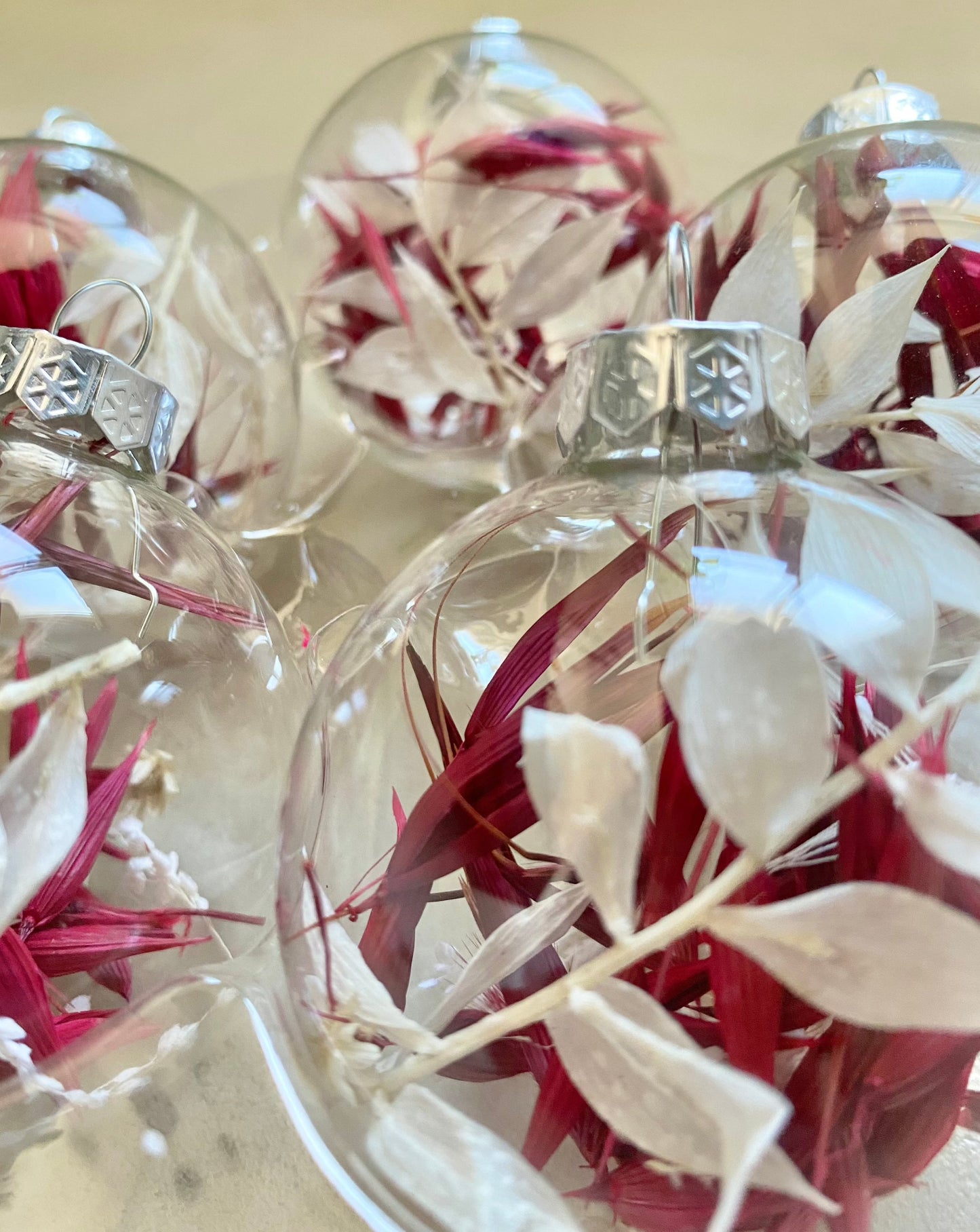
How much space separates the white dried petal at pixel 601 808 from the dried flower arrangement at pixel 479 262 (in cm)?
23

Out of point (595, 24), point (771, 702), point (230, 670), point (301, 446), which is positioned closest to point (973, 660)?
point (771, 702)

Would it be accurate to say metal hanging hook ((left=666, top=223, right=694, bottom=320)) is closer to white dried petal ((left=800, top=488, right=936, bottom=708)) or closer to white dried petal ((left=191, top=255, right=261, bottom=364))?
white dried petal ((left=800, top=488, right=936, bottom=708))

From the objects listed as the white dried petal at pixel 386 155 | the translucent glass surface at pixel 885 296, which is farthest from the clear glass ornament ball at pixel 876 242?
the white dried petal at pixel 386 155

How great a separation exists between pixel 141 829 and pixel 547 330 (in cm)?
26

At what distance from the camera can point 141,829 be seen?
26 centimetres

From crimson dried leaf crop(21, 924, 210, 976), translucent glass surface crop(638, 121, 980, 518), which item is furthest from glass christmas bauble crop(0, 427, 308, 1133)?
translucent glass surface crop(638, 121, 980, 518)

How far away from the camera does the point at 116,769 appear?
0.83ft

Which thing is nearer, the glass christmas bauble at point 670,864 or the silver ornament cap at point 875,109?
the glass christmas bauble at point 670,864

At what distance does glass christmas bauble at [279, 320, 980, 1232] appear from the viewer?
0.17 meters

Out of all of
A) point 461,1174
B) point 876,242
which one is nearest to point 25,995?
point 461,1174

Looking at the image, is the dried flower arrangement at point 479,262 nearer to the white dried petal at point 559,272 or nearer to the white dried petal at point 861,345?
the white dried petal at point 559,272

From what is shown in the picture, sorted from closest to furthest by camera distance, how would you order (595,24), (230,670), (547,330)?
(230,670) < (547,330) < (595,24)

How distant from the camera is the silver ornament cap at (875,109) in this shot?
1.21 ft

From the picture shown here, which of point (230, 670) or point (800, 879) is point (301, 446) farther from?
point (800, 879)
